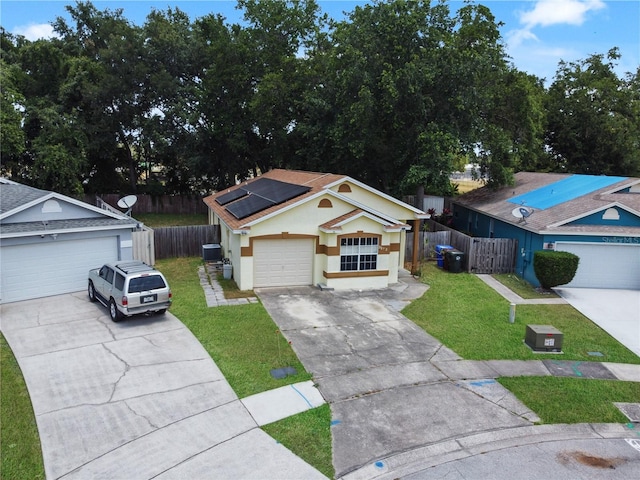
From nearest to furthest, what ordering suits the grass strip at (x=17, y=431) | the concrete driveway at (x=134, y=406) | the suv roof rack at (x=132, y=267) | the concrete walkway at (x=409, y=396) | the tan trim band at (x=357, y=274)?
the grass strip at (x=17, y=431) → the concrete driveway at (x=134, y=406) → the concrete walkway at (x=409, y=396) → the suv roof rack at (x=132, y=267) → the tan trim band at (x=357, y=274)

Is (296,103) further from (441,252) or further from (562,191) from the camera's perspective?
(562,191)

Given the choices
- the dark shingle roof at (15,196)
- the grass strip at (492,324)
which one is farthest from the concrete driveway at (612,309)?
the dark shingle roof at (15,196)

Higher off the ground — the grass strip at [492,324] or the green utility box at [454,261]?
the green utility box at [454,261]

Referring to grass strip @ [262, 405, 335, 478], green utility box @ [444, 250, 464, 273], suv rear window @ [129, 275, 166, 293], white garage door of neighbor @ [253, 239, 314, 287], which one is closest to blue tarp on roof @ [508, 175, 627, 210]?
green utility box @ [444, 250, 464, 273]

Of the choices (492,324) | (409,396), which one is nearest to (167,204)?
(492,324)

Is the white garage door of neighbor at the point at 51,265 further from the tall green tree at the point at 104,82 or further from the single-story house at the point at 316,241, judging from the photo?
the tall green tree at the point at 104,82
